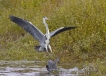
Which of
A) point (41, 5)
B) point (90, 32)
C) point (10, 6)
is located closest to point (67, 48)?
point (90, 32)

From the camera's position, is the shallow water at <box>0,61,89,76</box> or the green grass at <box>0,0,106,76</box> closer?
the shallow water at <box>0,61,89,76</box>

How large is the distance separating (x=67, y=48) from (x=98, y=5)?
1.52m

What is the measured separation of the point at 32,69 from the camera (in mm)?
9555

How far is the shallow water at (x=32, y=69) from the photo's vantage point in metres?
8.95

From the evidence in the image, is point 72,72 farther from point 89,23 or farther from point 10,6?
point 10,6

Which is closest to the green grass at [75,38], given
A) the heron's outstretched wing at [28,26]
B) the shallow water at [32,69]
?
the shallow water at [32,69]

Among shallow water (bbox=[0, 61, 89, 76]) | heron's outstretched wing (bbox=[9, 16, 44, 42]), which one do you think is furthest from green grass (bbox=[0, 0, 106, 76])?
heron's outstretched wing (bbox=[9, 16, 44, 42])

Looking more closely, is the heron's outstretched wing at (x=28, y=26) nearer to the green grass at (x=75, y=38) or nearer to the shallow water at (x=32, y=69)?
the shallow water at (x=32, y=69)

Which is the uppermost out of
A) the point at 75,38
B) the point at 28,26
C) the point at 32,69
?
the point at 28,26

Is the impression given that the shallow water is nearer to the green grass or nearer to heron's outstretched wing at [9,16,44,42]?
the green grass

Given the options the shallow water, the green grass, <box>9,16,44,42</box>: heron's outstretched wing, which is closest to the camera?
the shallow water

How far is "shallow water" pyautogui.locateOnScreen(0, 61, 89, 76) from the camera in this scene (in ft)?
29.3

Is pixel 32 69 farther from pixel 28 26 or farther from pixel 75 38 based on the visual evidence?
pixel 75 38

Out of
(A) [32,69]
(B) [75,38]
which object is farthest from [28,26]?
(B) [75,38]
